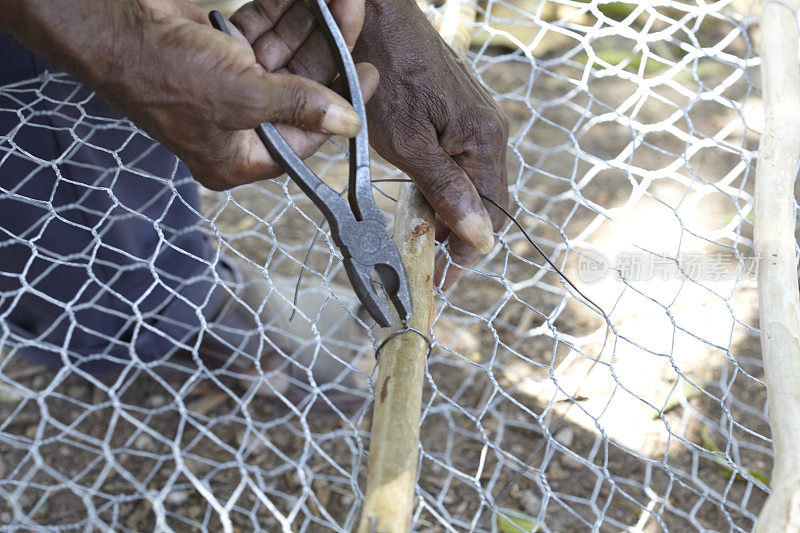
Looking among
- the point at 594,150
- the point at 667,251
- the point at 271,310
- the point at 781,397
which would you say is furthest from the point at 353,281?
the point at 594,150

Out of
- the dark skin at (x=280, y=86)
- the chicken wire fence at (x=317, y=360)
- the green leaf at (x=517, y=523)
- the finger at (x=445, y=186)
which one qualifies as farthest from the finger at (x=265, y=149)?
the green leaf at (x=517, y=523)

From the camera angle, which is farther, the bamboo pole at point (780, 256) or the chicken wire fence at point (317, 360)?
the chicken wire fence at point (317, 360)

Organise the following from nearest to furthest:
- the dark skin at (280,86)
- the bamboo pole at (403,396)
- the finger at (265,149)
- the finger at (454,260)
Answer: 1. the bamboo pole at (403,396)
2. the dark skin at (280,86)
3. the finger at (265,149)
4. the finger at (454,260)

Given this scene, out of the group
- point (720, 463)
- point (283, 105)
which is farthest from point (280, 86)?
point (720, 463)

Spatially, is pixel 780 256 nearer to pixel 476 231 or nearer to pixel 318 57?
pixel 476 231

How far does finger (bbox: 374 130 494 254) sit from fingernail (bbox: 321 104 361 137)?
15cm

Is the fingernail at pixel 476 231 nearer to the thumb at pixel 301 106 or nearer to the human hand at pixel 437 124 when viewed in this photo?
the human hand at pixel 437 124

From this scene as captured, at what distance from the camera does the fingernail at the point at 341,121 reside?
925 mm

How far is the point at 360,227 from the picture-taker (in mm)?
948

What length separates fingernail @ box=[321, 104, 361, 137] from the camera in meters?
0.92

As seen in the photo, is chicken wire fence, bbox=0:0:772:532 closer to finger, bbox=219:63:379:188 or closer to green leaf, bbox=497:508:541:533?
green leaf, bbox=497:508:541:533

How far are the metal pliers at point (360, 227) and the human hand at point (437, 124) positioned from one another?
14 centimetres

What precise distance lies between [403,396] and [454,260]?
15.4 inches

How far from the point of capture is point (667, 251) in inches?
69.6
